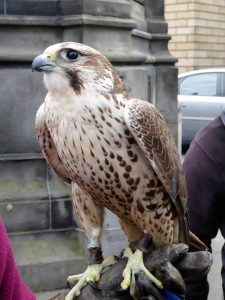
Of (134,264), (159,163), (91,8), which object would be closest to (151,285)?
(134,264)

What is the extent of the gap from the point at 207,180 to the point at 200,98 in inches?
334

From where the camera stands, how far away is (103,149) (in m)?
1.82

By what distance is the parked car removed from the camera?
10.9 meters

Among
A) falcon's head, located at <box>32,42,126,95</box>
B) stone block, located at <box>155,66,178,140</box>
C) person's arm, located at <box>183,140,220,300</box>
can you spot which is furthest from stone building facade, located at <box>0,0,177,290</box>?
falcon's head, located at <box>32,42,126,95</box>

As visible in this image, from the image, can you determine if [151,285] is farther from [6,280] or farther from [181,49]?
[181,49]

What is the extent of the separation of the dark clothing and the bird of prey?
0.68m

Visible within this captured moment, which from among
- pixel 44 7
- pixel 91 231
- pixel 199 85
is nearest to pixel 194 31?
pixel 199 85

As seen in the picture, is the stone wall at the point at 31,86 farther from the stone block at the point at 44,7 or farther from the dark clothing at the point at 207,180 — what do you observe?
the dark clothing at the point at 207,180

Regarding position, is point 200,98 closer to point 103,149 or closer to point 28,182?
point 28,182

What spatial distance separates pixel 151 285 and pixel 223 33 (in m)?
19.9

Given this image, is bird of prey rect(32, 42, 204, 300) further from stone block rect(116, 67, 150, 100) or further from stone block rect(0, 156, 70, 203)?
stone block rect(116, 67, 150, 100)

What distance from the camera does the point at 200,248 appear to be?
2.20 metres

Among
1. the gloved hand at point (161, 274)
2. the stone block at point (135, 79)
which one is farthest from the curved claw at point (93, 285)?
the stone block at point (135, 79)

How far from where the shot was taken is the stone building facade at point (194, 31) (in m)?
19.8
